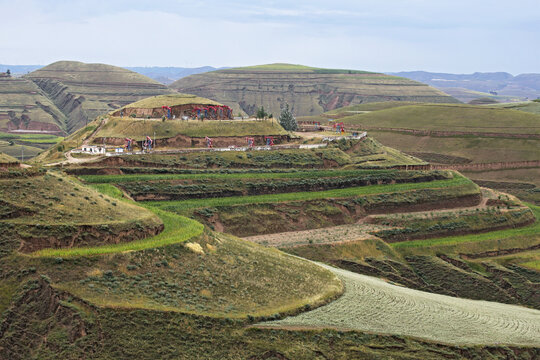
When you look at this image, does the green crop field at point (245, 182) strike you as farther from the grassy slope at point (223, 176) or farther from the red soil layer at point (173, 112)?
the red soil layer at point (173, 112)

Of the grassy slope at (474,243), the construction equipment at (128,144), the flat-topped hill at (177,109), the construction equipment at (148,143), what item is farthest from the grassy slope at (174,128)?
the grassy slope at (474,243)

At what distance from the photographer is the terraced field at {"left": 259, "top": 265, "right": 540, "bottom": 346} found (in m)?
42.4

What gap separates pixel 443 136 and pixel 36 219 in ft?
435

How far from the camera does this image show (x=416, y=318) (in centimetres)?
4625

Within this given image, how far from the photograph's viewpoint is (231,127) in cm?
11050

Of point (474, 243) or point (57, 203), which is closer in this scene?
point (57, 203)

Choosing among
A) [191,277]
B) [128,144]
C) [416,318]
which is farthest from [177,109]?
[416,318]

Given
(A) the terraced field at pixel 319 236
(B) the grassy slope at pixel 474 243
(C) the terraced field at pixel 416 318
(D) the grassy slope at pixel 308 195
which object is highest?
(D) the grassy slope at pixel 308 195

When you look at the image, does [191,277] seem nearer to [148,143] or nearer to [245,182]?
[245,182]

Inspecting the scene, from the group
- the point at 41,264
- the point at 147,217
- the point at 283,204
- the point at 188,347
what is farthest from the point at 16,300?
the point at 283,204

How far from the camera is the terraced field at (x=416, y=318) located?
4244cm

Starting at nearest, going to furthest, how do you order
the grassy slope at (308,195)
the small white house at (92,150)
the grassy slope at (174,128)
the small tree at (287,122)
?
the grassy slope at (308,195) → the small white house at (92,150) → the grassy slope at (174,128) → the small tree at (287,122)

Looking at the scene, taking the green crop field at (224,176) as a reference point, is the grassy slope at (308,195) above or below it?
below

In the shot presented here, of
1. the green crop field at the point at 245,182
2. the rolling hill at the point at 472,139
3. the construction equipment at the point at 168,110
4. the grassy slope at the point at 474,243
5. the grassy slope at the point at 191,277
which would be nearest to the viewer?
the grassy slope at the point at 191,277
